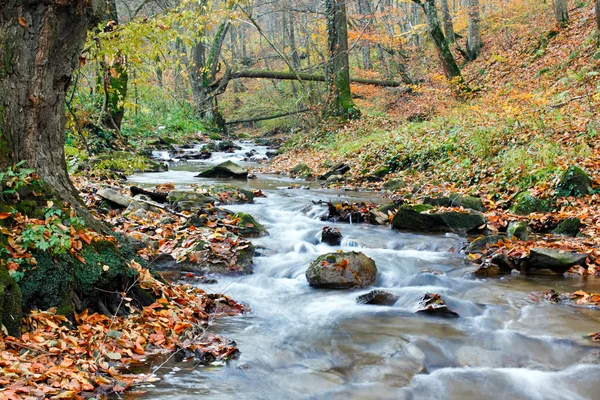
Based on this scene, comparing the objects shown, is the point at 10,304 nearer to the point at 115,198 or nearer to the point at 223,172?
the point at 115,198

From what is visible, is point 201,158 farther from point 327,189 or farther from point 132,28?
point 132,28

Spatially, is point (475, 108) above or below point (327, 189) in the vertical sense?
above

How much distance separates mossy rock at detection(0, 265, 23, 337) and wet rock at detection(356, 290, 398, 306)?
3.63m

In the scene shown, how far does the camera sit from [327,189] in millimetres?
13758

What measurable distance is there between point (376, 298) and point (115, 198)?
198 inches

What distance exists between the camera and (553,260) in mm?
6754

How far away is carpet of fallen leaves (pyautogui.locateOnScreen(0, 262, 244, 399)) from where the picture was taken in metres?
3.18

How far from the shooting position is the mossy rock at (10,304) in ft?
11.5

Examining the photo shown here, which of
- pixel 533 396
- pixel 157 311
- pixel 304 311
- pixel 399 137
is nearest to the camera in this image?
pixel 533 396

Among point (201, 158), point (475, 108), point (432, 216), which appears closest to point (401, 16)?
point (201, 158)

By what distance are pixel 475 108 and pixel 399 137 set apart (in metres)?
3.02

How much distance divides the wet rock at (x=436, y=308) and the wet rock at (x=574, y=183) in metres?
4.42

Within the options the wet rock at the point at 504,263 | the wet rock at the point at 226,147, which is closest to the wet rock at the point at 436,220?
the wet rock at the point at 504,263

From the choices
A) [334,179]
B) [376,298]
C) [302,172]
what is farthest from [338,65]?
[376,298]
